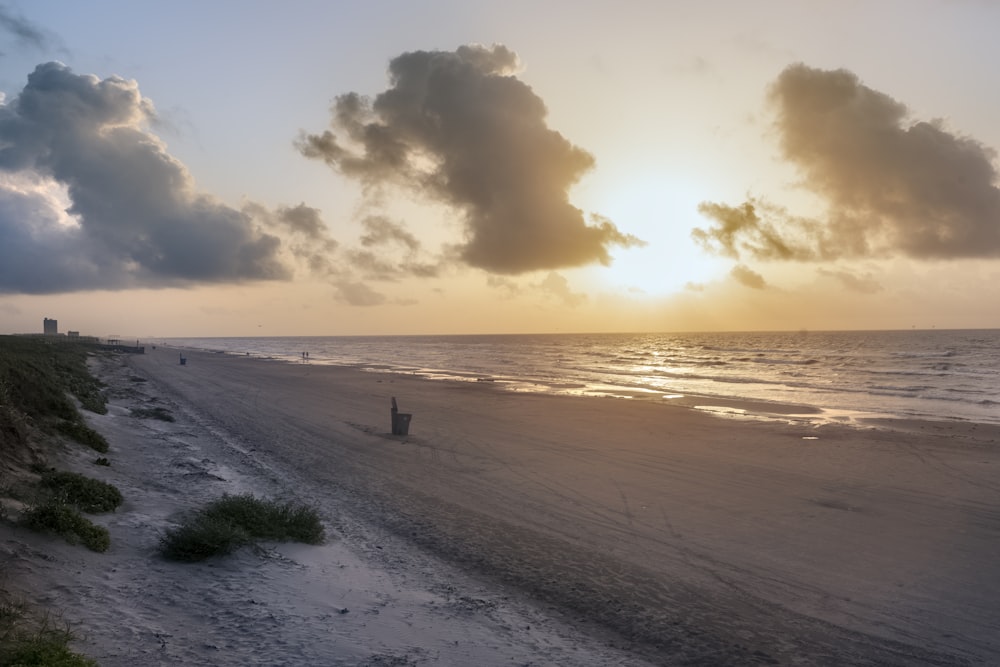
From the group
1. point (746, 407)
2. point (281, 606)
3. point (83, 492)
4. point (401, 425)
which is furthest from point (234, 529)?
point (746, 407)

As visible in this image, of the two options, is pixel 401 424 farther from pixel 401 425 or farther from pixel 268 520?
pixel 268 520

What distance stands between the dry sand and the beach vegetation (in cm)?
31

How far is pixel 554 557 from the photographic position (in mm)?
9625

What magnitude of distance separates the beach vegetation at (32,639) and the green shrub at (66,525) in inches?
74.4

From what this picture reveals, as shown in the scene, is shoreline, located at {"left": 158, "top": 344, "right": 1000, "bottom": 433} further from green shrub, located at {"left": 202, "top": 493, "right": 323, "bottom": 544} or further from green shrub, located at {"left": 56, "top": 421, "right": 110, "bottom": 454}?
green shrub, located at {"left": 56, "top": 421, "right": 110, "bottom": 454}

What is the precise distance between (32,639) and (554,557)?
6.54 m

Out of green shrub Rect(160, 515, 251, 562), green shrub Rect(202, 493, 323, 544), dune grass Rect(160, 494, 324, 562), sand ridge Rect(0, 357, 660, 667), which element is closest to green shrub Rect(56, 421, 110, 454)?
sand ridge Rect(0, 357, 660, 667)

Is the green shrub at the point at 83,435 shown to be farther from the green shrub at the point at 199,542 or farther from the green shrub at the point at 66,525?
the green shrub at the point at 199,542

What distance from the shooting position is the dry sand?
648cm

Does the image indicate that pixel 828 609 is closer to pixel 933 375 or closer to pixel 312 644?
pixel 312 644

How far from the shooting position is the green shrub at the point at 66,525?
289 inches

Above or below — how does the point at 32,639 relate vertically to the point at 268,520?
above

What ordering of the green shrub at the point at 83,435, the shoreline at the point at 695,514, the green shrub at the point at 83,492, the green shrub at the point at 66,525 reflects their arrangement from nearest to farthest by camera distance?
the green shrub at the point at 66,525
the shoreline at the point at 695,514
the green shrub at the point at 83,492
the green shrub at the point at 83,435

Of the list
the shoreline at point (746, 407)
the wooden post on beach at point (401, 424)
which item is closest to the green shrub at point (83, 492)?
the wooden post on beach at point (401, 424)
